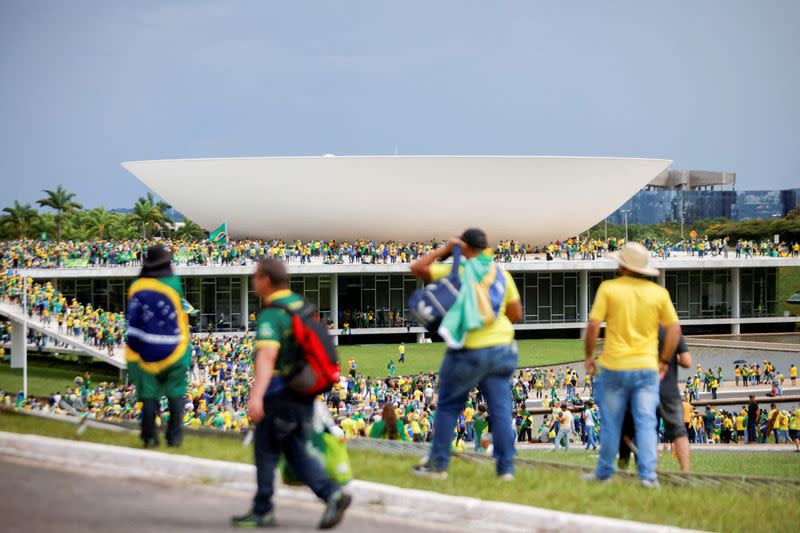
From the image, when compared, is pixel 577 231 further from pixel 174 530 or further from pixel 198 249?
pixel 174 530

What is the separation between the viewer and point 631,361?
22.5ft

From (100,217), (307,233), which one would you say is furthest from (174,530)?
(100,217)

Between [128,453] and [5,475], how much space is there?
2.31 feet

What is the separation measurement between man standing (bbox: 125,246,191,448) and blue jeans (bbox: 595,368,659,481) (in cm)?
285

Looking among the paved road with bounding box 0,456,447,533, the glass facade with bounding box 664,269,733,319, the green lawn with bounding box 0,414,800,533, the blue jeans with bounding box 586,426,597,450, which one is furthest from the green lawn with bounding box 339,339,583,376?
the paved road with bounding box 0,456,447,533

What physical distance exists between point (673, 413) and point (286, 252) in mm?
37061

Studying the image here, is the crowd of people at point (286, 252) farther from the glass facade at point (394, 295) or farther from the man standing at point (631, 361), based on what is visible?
the man standing at point (631, 361)

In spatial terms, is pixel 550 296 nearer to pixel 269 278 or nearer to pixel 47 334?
pixel 47 334

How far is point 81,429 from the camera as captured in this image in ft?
25.4

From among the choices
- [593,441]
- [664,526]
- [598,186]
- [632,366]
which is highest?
[598,186]

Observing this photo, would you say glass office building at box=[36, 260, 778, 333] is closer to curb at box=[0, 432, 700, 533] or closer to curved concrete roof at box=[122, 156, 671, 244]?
curved concrete roof at box=[122, 156, 671, 244]

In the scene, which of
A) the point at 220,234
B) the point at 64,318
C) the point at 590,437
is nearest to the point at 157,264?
the point at 590,437

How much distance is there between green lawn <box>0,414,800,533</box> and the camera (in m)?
5.90

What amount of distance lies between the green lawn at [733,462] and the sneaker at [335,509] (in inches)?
239
